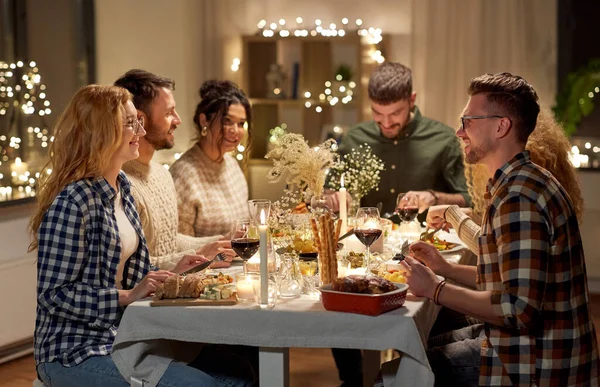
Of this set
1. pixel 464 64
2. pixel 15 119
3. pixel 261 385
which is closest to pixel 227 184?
pixel 15 119

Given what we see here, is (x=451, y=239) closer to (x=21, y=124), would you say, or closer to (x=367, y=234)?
(x=367, y=234)

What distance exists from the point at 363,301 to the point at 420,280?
19 cm

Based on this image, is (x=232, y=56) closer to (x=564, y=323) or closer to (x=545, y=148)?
(x=545, y=148)

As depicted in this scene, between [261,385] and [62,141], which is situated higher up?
[62,141]

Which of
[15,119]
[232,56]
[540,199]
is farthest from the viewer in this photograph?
[232,56]

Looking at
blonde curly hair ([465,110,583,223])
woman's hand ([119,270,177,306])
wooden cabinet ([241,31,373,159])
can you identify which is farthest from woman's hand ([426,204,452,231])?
wooden cabinet ([241,31,373,159])

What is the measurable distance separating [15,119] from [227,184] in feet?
4.73

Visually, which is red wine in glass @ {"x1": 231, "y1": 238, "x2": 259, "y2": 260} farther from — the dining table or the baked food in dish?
the baked food in dish

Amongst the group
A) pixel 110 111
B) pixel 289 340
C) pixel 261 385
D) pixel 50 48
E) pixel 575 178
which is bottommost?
pixel 261 385

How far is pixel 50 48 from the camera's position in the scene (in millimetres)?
5180

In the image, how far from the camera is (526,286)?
2.20 meters

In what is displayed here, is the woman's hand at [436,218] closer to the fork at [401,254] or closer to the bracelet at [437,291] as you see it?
the fork at [401,254]

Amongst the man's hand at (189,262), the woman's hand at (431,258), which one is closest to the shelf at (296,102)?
the man's hand at (189,262)

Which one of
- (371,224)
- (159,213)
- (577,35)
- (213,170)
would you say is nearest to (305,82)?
(577,35)
